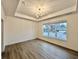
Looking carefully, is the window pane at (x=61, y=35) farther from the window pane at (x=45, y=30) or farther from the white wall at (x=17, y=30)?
the white wall at (x=17, y=30)

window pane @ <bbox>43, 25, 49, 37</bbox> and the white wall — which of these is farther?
window pane @ <bbox>43, 25, 49, 37</bbox>

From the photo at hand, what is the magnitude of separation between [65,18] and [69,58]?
2886 mm

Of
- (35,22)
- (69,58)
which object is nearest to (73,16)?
(69,58)

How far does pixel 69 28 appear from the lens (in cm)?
553

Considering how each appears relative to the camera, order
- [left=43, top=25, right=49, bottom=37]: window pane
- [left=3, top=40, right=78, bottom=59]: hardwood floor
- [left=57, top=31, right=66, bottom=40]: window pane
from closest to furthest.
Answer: [left=3, top=40, right=78, bottom=59]: hardwood floor < [left=57, top=31, right=66, bottom=40]: window pane < [left=43, top=25, right=49, bottom=37]: window pane

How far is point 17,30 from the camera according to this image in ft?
25.8

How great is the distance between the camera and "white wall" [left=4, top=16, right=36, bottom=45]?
671 centimetres

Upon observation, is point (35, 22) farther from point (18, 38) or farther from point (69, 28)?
point (69, 28)

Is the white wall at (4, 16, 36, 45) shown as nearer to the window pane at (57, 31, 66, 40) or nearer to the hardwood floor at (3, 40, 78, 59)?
the hardwood floor at (3, 40, 78, 59)

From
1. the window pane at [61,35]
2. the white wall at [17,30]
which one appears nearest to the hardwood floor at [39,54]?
the window pane at [61,35]

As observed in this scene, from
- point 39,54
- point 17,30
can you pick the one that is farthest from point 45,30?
point 39,54

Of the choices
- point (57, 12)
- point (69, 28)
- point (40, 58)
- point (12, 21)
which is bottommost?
point (40, 58)

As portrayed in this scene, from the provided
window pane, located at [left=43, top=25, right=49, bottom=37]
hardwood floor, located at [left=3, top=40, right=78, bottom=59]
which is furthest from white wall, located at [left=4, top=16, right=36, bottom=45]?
hardwood floor, located at [left=3, top=40, right=78, bottom=59]

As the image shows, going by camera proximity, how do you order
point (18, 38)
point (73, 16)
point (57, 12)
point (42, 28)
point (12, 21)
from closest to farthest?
point (73, 16), point (57, 12), point (12, 21), point (18, 38), point (42, 28)
